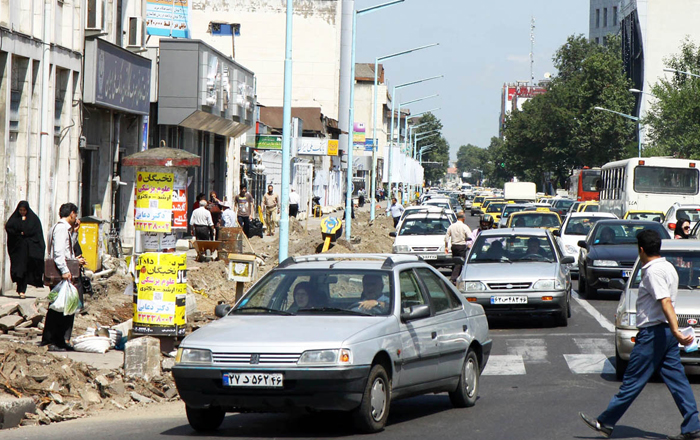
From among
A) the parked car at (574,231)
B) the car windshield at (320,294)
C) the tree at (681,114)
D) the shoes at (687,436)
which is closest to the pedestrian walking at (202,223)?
the parked car at (574,231)

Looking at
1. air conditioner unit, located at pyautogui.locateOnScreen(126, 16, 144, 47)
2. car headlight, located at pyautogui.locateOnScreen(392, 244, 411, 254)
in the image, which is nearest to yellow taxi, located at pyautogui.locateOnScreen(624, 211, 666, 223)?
car headlight, located at pyautogui.locateOnScreen(392, 244, 411, 254)

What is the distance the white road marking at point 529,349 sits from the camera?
1348cm

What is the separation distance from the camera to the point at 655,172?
3825 cm

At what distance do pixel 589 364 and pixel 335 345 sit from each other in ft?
19.2

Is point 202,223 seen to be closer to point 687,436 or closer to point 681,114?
point 687,436

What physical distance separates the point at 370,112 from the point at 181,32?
376 feet

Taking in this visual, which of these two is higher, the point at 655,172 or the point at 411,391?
the point at 655,172

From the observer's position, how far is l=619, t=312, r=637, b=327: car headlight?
11391 millimetres

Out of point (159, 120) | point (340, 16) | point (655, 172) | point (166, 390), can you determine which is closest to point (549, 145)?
point (340, 16)

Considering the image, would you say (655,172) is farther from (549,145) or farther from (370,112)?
(370,112)

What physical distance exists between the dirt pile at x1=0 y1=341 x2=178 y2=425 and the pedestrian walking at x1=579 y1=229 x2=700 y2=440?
4.58 metres

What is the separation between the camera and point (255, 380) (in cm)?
786

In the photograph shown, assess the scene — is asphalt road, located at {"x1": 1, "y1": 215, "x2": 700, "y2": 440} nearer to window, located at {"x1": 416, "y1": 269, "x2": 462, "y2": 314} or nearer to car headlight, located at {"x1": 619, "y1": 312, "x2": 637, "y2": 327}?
car headlight, located at {"x1": 619, "y1": 312, "x2": 637, "y2": 327}

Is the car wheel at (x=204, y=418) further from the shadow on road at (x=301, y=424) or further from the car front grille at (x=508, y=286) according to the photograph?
the car front grille at (x=508, y=286)
